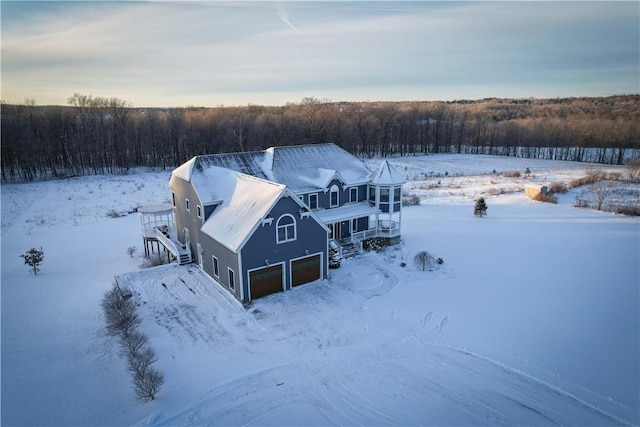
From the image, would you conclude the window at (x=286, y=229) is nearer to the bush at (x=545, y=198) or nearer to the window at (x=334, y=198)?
the window at (x=334, y=198)

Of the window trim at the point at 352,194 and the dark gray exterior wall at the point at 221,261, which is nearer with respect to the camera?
the dark gray exterior wall at the point at 221,261

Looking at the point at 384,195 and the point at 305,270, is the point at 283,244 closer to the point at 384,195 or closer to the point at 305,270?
the point at 305,270

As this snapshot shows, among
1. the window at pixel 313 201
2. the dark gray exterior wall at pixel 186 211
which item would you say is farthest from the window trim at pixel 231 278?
the window at pixel 313 201

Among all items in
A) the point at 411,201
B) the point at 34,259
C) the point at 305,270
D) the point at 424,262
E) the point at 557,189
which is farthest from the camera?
the point at 557,189

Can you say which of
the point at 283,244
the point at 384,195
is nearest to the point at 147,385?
the point at 283,244

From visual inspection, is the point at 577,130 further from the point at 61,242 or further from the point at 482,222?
the point at 61,242

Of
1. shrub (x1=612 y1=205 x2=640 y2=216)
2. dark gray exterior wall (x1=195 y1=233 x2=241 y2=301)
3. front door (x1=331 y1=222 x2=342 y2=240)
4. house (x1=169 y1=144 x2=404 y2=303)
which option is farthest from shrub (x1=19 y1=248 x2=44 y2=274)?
shrub (x1=612 y1=205 x2=640 y2=216)
